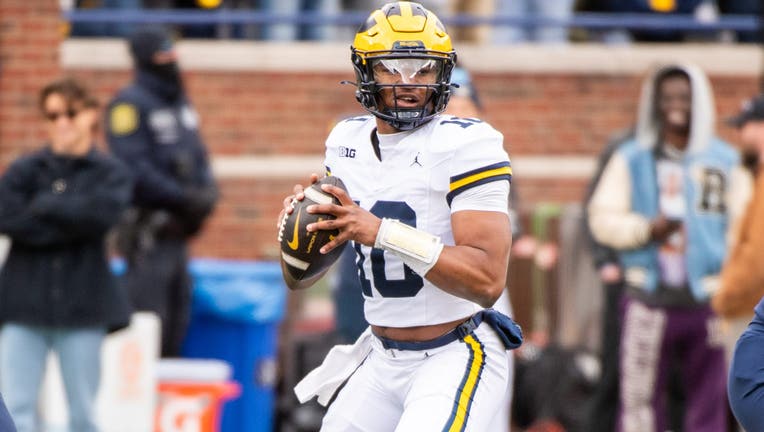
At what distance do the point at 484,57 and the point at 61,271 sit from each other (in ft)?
14.8

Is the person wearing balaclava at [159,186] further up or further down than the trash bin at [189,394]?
further up

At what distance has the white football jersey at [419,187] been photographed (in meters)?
5.07

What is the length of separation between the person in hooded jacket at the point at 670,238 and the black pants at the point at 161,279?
2248 millimetres

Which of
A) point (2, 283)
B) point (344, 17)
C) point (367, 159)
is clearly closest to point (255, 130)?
point (344, 17)

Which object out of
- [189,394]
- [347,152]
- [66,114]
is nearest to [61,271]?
[66,114]

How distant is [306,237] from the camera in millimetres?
5023

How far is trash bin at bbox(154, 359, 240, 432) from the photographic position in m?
8.66

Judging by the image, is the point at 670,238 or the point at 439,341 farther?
the point at 670,238

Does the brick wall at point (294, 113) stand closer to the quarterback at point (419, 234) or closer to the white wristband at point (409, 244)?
the quarterback at point (419, 234)

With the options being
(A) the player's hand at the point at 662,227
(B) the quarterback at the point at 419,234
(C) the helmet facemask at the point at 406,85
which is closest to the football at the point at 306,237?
(B) the quarterback at the point at 419,234

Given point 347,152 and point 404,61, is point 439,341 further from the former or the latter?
point 404,61

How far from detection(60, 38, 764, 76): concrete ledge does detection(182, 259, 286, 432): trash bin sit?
7.09ft

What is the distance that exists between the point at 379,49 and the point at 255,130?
6.07 metres

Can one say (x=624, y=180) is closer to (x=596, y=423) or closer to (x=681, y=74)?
(x=681, y=74)
